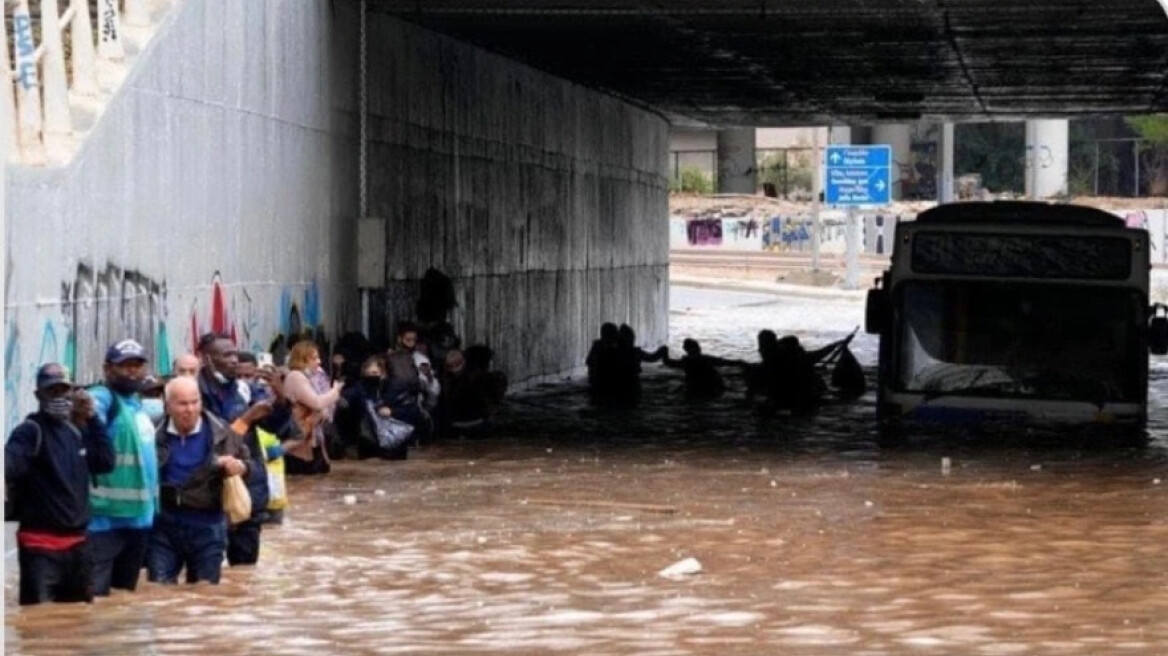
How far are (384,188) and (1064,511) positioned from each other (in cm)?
1082

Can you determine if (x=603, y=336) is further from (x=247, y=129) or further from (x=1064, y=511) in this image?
(x=1064, y=511)

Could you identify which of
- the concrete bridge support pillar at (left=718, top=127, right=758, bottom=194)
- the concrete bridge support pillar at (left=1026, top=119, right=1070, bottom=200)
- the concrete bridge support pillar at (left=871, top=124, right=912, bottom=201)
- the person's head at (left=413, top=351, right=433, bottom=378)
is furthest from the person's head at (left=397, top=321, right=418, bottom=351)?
the concrete bridge support pillar at (left=718, top=127, right=758, bottom=194)

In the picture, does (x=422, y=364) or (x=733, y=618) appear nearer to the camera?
(x=733, y=618)

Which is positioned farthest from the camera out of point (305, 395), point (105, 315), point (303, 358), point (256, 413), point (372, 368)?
point (372, 368)

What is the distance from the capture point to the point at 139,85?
19469mm

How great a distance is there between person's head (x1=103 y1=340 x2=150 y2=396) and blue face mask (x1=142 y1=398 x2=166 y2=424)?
0.74m

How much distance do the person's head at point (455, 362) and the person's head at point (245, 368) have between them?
10.1m

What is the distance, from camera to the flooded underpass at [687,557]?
1303cm

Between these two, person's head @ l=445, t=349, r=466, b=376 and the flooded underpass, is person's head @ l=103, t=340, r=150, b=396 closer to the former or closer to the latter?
the flooded underpass

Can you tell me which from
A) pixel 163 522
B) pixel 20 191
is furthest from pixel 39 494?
pixel 20 191

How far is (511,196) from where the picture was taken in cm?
3712

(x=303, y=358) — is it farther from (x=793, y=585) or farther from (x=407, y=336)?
(x=793, y=585)

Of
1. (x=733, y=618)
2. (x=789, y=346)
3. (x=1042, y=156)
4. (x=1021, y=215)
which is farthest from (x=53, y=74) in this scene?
(x=1042, y=156)

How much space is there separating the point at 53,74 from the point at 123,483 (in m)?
5.08
